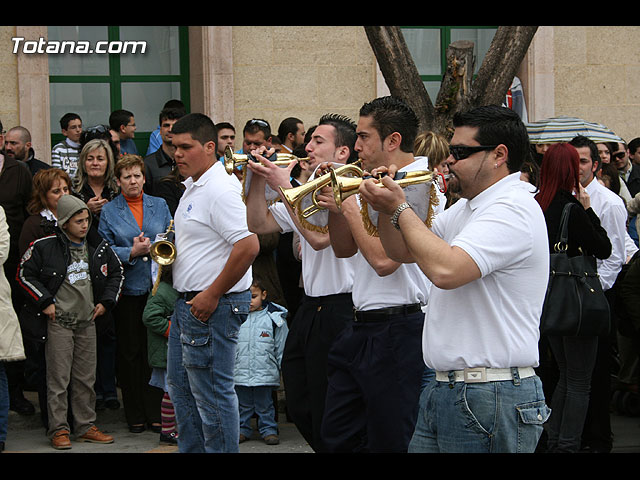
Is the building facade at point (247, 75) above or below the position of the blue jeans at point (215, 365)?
above

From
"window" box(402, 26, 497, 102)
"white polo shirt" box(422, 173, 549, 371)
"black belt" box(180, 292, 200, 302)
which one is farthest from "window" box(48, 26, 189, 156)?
"white polo shirt" box(422, 173, 549, 371)

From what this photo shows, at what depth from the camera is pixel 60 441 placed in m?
7.41

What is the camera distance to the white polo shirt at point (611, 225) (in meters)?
7.32

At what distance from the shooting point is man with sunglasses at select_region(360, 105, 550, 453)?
3.75 m

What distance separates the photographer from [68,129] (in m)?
9.58

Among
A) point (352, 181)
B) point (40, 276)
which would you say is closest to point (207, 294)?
point (352, 181)

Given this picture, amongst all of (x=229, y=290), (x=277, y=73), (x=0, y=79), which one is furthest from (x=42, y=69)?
(x=229, y=290)

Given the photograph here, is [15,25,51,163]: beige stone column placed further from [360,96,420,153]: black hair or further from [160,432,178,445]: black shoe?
[360,96,420,153]: black hair

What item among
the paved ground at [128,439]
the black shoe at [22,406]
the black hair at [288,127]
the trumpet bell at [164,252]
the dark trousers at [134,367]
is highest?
the black hair at [288,127]

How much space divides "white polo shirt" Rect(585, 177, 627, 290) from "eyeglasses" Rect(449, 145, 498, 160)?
11.9 ft

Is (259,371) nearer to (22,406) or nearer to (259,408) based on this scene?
(259,408)

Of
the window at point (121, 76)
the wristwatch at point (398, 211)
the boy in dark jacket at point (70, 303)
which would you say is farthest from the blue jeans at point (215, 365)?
the window at point (121, 76)

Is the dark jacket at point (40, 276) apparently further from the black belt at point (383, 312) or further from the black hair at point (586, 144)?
the black hair at point (586, 144)

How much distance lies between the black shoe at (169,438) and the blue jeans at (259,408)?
507 mm
